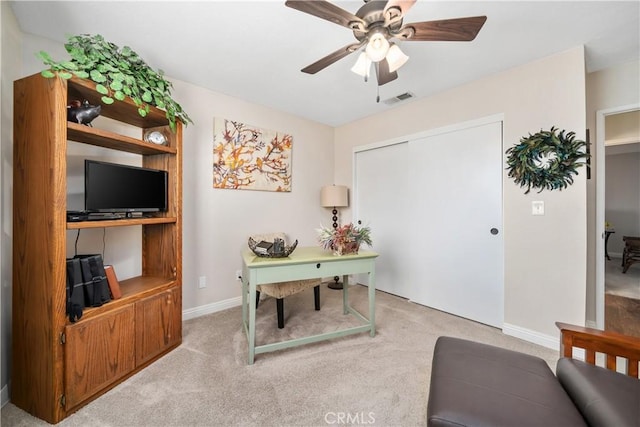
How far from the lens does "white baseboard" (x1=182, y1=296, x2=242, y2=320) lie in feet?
8.53

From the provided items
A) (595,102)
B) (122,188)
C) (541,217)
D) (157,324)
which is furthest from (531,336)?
(122,188)

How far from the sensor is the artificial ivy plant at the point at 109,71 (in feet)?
4.51

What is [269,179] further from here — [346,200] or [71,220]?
[71,220]

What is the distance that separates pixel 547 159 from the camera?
212 centimetres

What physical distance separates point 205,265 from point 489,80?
11.3ft

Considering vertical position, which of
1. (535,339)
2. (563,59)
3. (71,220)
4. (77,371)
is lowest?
(535,339)

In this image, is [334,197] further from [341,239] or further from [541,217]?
[541,217]

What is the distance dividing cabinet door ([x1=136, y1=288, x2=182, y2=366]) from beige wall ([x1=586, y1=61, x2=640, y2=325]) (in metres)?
3.50

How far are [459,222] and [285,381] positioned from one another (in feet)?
7.31

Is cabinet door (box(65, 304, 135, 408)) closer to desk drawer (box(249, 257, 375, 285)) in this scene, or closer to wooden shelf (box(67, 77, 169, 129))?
desk drawer (box(249, 257, 375, 285))

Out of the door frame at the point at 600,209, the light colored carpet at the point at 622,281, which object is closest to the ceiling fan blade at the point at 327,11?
the door frame at the point at 600,209

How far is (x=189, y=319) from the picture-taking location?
2580 millimetres

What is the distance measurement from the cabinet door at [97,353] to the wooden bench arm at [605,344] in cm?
251

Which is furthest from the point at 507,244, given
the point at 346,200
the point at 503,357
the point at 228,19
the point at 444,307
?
the point at 228,19
